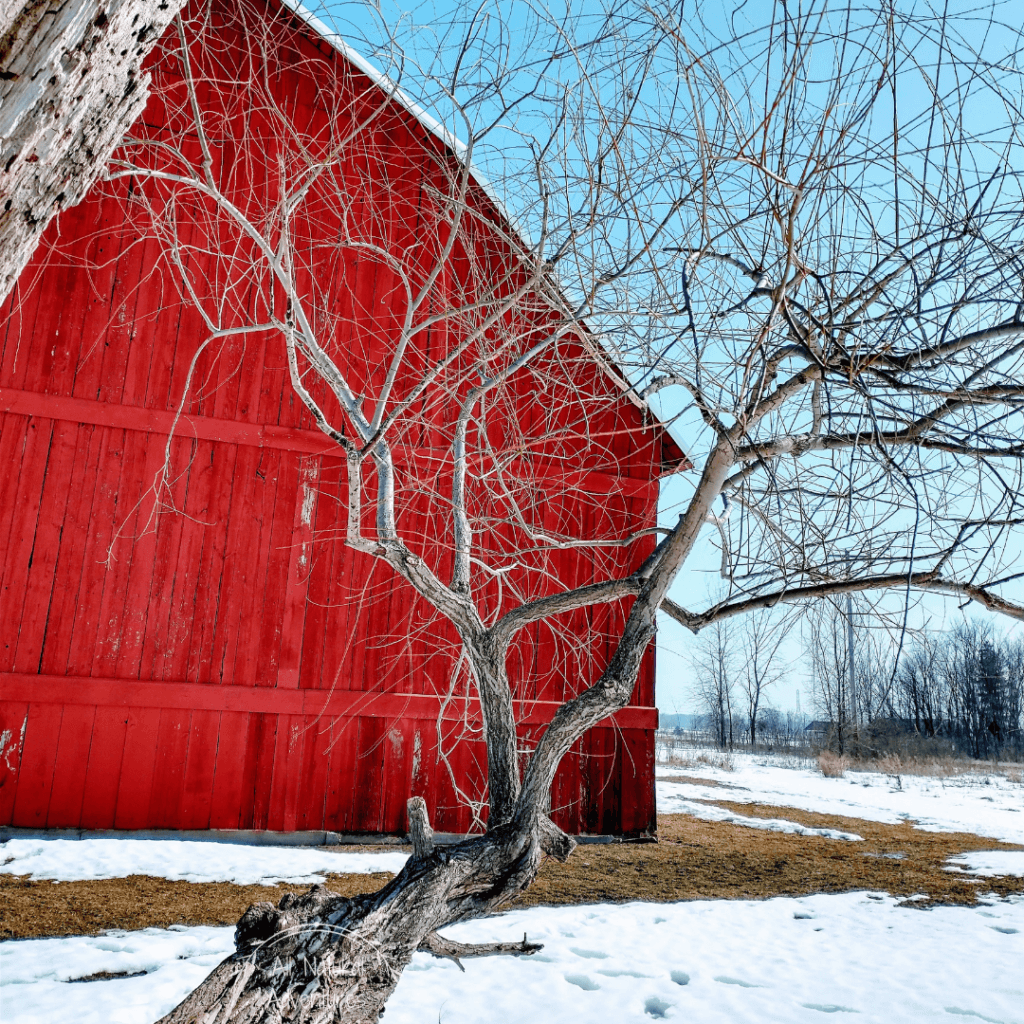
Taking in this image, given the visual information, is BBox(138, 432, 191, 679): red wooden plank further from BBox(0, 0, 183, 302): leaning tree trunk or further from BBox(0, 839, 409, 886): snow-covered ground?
BBox(0, 0, 183, 302): leaning tree trunk

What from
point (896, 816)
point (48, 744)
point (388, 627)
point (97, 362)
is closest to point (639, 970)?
point (388, 627)

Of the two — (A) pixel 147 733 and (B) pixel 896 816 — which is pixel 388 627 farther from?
(B) pixel 896 816

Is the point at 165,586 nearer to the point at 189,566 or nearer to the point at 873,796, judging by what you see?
the point at 189,566

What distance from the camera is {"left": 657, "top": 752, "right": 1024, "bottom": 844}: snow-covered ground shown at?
10.1 metres

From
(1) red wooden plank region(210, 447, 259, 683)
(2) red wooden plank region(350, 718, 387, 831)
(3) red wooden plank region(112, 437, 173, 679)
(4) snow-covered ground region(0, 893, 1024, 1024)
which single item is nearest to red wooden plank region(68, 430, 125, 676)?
(3) red wooden plank region(112, 437, 173, 679)

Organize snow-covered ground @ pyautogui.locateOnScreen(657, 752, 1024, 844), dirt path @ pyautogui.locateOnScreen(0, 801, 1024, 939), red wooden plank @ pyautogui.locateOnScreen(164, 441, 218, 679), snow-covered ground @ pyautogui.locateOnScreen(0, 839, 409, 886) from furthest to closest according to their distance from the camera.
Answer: snow-covered ground @ pyautogui.locateOnScreen(657, 752, 1024, 844) < red wooden plank @ pyautogui.locateOnScreen(164, 441, 218, 679) < snow-covered ground @ pyautogui.locateOnScreen(0, 839, 409, 886) < dirt path @ pyautogui.locateOnScreen(0, 801, 1024, 939)

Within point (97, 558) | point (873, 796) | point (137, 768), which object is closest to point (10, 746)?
point (137, 768)

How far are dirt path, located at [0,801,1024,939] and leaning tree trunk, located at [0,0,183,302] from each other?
378 centimetres

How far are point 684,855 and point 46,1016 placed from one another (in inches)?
192

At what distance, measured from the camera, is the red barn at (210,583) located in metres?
5.90

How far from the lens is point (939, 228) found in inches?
84.7

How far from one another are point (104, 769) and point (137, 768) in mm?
209

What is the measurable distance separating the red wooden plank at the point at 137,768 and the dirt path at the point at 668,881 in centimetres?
116

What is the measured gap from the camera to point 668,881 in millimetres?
5570
